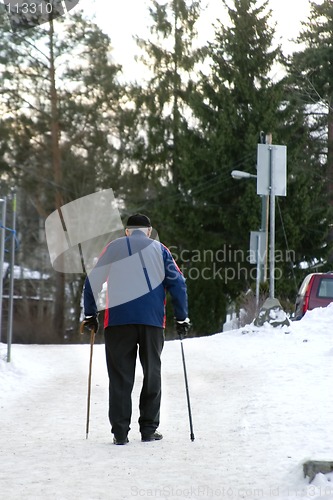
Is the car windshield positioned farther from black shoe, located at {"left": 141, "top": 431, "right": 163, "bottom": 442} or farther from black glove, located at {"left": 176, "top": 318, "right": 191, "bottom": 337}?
black shoe, located at {"left": 141, "top": 431, "right": 163, "bottom": 442}

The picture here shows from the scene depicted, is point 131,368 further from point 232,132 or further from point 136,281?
point 232,132

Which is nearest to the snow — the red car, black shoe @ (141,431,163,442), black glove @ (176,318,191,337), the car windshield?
black shoe @ (141,431,163,442)

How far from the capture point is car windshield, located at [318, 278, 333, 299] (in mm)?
17625

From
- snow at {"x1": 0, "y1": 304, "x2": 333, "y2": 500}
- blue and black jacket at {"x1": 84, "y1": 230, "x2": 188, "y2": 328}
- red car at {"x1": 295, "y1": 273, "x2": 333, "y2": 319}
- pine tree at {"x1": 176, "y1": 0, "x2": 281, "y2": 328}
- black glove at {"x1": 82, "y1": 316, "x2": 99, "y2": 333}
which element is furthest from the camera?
pine tree at {"x1": 176, "y1": 0, "x2": 281, "y2": 328}

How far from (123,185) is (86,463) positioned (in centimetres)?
2968

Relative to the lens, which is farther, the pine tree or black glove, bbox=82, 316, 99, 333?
the pine tree

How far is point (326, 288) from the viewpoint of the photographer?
58.3ft

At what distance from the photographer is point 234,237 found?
34062mm

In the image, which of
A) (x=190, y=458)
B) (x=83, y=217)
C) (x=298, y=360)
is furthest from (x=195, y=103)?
(x=190, y=458)

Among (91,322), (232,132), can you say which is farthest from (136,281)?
(232,132)

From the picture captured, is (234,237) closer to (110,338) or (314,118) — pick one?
(314,118)

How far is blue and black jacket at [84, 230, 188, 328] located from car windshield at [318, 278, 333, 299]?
11026 mm

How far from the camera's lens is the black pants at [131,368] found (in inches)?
264

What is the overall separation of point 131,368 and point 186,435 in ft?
2.21
